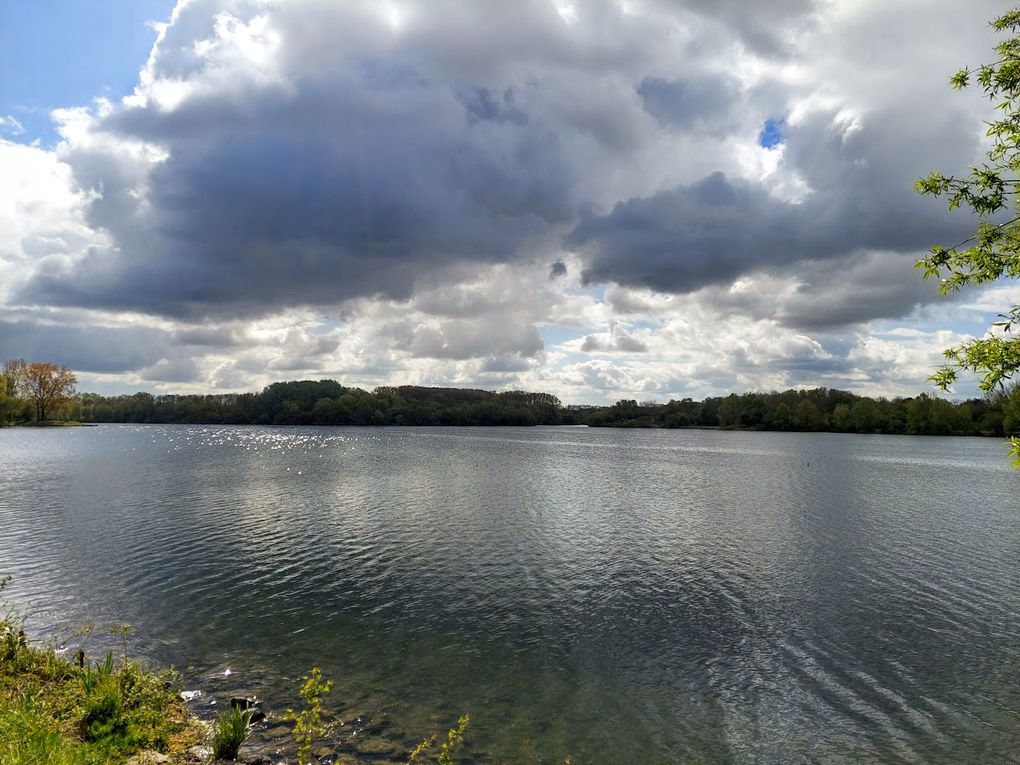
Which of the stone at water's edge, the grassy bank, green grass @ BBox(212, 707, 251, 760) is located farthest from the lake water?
the stone at water's edge

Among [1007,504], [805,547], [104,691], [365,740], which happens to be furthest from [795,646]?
[1007,504]

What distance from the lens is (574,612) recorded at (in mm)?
24562

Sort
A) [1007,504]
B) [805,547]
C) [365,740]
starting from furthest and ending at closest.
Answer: [1007,504] < [805,547] < [365,740]

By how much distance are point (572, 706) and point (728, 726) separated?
438 centimetres

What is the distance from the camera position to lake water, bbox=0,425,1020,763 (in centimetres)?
1588

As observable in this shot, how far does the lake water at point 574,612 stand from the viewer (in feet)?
52.1

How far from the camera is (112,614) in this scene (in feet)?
77.5

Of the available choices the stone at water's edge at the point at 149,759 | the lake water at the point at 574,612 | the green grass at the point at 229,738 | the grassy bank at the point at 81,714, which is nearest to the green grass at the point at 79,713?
the grassy bank at the point at 81,714

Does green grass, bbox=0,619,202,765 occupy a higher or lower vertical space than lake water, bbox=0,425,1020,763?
higher

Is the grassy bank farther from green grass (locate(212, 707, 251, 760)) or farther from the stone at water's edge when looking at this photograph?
green grass (locate(212, 707, 251, 760))

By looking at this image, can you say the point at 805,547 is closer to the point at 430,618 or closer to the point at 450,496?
the point at 430,618

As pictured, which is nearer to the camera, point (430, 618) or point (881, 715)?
point (881, 715)

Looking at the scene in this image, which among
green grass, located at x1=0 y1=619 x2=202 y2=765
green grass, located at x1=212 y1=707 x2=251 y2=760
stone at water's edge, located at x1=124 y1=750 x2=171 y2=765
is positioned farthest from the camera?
green grass, located at x1=212 y1=707 x2=251 y2=760

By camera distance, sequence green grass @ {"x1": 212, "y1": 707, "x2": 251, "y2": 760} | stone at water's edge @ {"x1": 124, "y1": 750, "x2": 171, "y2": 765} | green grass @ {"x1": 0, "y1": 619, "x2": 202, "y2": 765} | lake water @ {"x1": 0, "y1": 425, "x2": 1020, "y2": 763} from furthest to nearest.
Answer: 1. lake water @ {"x1": 0, "y1": 425, "x2": 1020, "y2": 763}
2. green grass @ {"x1": 212, "y1": 707, "x2": 251, "y2": 760}
3. stone at water's edge @ {"x1": 124, "y1": 750, "x2": 171, "y2": 765}
4. green grass @ {"x1": 0, "y1": 619, "x2": 202, "y2": 765}
